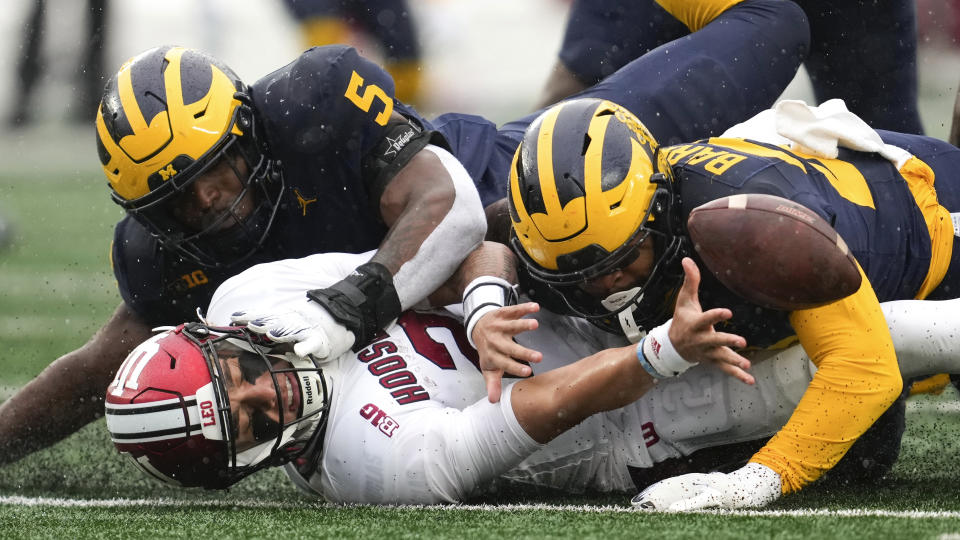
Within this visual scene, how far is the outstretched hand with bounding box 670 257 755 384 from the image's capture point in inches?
94.8

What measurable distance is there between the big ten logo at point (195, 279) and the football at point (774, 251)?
1534 mm

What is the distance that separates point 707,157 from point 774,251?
0.50m

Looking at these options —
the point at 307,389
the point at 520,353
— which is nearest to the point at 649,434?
the point at 520,353

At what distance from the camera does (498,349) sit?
108 inches

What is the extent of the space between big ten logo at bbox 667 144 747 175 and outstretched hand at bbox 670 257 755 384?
1.62 feet

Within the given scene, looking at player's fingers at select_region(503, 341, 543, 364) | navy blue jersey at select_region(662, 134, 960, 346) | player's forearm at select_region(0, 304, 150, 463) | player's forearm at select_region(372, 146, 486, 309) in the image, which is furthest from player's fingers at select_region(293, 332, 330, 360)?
player's forearm at select_region(0, 304, 150, 463)

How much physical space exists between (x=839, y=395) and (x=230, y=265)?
1676 mm

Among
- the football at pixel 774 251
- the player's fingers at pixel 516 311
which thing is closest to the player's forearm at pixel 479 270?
the player's fingers at pixel 516 311

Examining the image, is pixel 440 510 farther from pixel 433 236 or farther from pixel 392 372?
pixel 433 236

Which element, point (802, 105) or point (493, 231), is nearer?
point (802, 105)

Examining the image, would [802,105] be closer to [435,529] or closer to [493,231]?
[493,231]

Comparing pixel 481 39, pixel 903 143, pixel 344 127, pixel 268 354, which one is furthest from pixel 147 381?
pixel 481 39

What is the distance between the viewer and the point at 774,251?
2539 millimetres

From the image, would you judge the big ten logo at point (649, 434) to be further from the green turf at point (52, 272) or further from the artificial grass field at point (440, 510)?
the green turf at point (52, 272)
